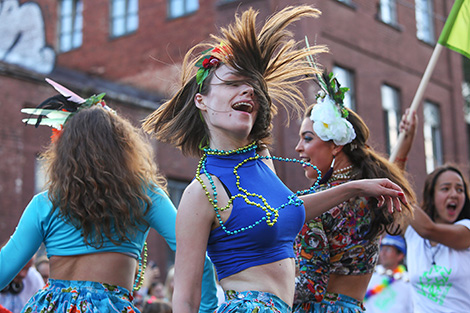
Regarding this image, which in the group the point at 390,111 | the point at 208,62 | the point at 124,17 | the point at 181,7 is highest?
the point at 124,17

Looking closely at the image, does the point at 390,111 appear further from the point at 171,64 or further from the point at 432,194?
the point at 432,194

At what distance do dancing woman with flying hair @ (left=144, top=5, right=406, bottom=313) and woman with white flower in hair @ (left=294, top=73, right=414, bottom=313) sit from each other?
0.52 m

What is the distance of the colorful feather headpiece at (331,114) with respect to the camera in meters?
3.86

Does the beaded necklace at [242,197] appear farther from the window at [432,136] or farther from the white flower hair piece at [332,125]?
the window at [432,136]

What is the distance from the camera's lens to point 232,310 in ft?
8.86

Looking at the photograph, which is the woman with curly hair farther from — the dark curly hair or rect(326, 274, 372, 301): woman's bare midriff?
the dark curly hair

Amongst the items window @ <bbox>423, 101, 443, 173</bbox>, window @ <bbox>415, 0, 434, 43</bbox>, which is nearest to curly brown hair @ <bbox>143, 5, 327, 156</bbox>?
window @ <bbox>423, 101, 443, 173</bbox>

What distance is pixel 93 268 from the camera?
337 centimetres

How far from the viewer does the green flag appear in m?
4.97

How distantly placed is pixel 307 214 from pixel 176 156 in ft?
41.0

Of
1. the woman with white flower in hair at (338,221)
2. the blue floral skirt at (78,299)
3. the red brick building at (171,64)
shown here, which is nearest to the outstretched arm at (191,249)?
the blue floral skirt at (78,299)

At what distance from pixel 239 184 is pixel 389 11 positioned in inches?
682

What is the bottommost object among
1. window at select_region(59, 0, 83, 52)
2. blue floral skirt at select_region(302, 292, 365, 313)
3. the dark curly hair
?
blue floral skirt at select_region(302, 292, 365, 313)

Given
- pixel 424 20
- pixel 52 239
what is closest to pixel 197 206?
pixel 52 239
